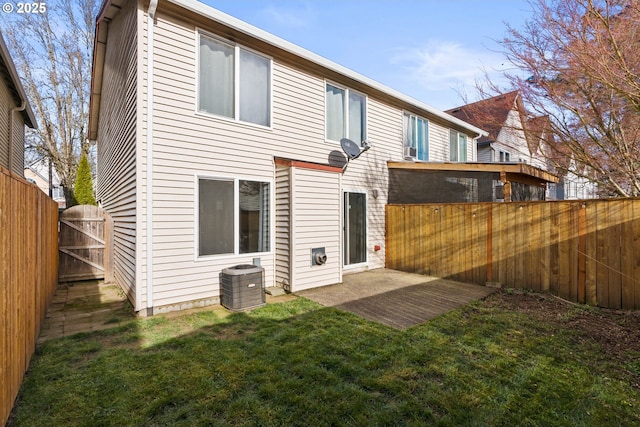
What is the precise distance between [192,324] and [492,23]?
25.5 feet

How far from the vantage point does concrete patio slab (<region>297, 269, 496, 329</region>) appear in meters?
4.85

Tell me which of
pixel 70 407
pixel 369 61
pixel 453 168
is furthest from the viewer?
pixel 369 61

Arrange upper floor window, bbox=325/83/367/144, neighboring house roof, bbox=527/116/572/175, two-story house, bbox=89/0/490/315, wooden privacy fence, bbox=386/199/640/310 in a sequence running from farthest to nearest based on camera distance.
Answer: upper floor window, bbox=325/83/367/144 → neighboring house roof, bbox=527/116/572/175 → wooden privacy fence, bbox=386/199/640/310 → two-story house, bbox=89/0/490/315

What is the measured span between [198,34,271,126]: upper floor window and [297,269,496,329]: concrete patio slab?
3651 millimetres

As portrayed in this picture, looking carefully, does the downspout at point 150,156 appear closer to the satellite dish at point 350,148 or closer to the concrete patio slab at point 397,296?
the concrete patio slab at point 397,296

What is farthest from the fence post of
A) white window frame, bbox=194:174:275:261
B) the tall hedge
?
the tall hedge

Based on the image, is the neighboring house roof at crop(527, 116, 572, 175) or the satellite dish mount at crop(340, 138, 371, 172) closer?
the neighboring house roof at crop(527, 116, 572, 175)

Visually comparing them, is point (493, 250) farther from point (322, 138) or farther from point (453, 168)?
point (322, 138)

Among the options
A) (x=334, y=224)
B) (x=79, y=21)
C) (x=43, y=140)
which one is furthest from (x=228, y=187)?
(x=79, y=21)

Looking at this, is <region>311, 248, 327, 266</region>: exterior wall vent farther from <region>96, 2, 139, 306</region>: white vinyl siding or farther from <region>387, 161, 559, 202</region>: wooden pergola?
<region>387, 161, 559, 202</region>: wooden pergola

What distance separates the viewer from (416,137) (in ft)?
32.8

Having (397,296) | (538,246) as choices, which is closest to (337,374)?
(397,296)

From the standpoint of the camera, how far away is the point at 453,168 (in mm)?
8016

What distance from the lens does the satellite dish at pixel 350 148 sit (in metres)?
7.42
